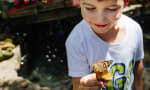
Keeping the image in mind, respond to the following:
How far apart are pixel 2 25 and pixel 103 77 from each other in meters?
6.29

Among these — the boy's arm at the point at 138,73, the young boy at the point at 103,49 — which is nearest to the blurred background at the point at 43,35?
the boy's arm at the point at 138,73

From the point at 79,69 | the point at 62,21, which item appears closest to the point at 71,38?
the point at 79,69

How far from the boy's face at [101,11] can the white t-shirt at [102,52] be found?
21 centimetres

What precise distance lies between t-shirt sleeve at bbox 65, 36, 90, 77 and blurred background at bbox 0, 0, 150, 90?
348 cm

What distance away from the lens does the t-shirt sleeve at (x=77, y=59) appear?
5.04ft

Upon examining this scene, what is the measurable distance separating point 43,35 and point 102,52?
632cm

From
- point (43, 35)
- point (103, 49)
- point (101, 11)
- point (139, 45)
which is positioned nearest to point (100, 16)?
point (101, 11)

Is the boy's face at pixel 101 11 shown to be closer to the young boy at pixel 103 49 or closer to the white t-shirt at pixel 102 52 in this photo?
the young boy at pixel 103 49

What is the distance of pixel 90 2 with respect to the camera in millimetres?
1311

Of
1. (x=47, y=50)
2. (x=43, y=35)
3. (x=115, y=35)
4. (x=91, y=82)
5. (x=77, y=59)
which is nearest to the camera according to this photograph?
(x=91, y=82)

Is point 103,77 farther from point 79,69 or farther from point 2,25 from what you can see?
point 2,25

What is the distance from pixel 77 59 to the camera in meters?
1.57

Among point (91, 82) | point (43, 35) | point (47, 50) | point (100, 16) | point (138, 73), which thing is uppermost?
point (100, 16)

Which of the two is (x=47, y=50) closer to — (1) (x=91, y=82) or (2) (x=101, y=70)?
(1) (x=91, y=82)
